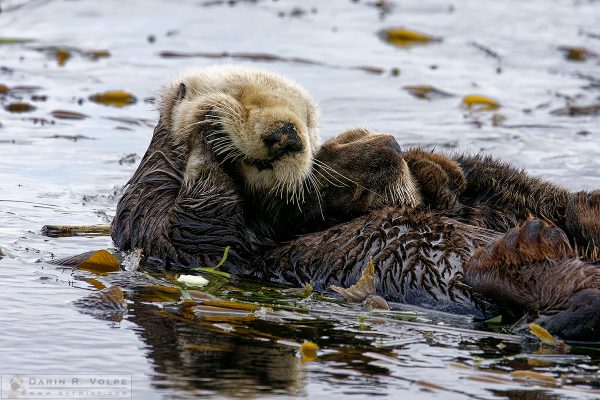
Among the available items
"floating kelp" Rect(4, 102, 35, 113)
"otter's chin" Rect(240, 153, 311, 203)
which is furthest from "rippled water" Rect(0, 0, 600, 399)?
"otter's chin" Rect(240, 153, 311, 203)

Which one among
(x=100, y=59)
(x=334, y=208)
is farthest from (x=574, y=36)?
(x=334, y=208)

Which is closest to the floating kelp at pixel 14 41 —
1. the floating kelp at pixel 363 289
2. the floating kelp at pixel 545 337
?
the floating kelp at pixel 363 289

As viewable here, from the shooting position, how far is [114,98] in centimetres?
1007

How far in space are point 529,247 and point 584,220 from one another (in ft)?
2.65

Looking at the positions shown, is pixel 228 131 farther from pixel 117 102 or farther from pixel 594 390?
pixel 117 102

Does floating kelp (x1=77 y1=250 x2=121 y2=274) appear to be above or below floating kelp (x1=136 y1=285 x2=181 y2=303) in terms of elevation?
above

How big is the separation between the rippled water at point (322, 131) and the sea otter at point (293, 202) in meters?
0.23

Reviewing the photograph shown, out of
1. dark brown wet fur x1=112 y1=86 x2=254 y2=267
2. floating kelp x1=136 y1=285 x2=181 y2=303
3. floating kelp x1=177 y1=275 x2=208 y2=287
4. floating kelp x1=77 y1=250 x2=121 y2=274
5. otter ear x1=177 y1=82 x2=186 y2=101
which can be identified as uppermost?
otter ear x1=177 y1=82 x2=186 y2=101

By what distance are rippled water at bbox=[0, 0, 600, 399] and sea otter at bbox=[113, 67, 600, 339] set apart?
0.75 ft

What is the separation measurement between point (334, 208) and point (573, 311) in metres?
1.50

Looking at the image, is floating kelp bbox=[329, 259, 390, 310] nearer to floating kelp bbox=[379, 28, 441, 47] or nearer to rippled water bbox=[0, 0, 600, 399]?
rippled water bbox=[0, 0, 600, 399]

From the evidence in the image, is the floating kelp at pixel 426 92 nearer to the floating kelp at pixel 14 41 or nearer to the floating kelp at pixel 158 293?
the floating kelp at pixel 14 41

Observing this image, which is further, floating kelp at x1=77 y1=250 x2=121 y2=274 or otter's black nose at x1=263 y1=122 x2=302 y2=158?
floating kelp at x1=77 y1=250 x2=121 y2=274

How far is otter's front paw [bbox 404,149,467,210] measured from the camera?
5.49m
